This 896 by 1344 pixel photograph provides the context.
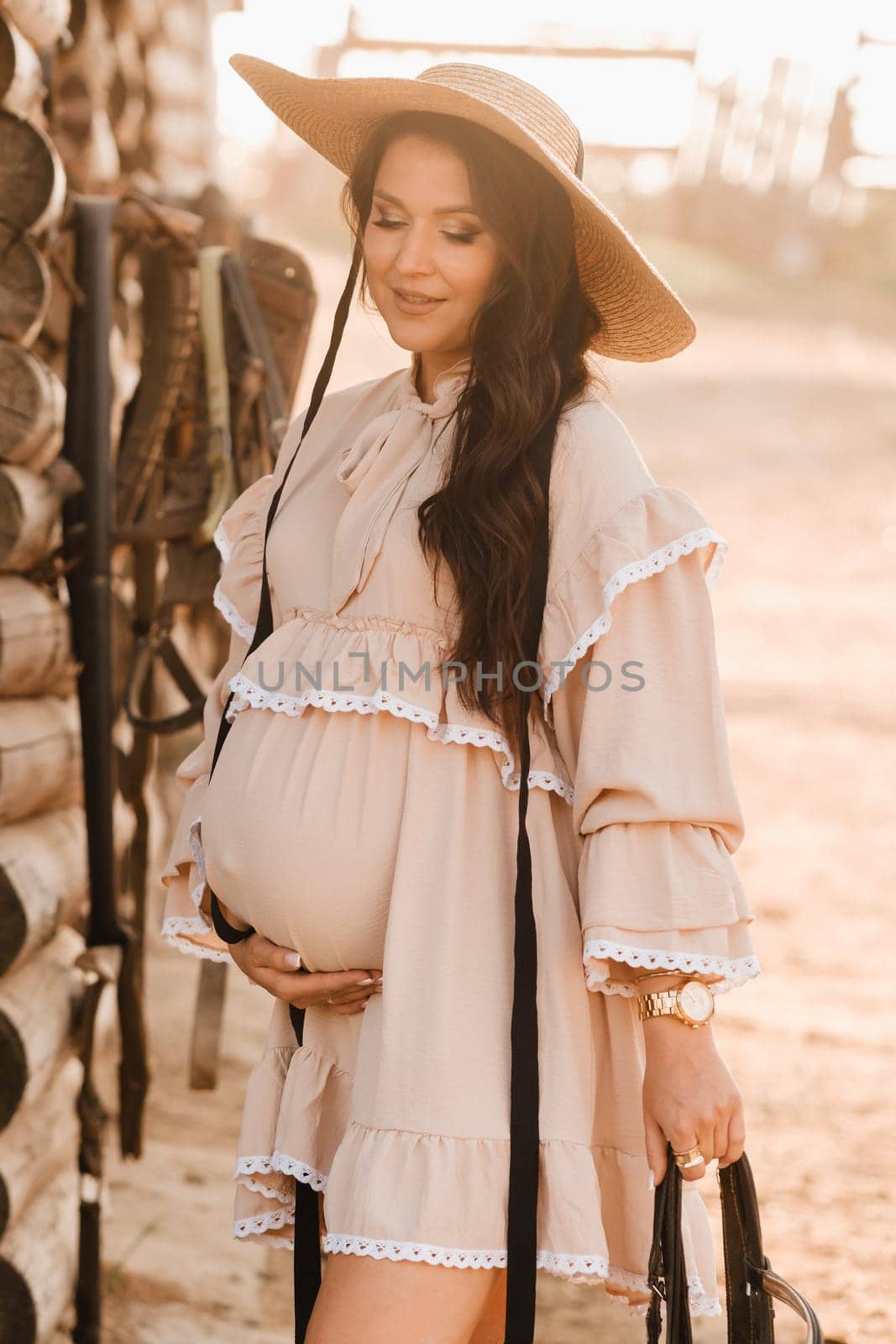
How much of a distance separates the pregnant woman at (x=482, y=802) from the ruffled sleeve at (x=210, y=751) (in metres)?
0.16

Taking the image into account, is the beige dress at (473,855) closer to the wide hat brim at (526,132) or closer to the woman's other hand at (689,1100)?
the woman's other hand at (689,1100)

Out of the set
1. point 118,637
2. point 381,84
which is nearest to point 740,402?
point 118,637

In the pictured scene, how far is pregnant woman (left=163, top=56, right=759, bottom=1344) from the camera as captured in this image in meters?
1.59

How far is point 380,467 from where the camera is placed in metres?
1.85

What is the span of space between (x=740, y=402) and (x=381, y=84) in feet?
48.9

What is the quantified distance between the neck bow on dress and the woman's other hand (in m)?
0.64

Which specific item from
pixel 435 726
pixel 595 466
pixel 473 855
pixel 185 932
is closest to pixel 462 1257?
pixel 473 855

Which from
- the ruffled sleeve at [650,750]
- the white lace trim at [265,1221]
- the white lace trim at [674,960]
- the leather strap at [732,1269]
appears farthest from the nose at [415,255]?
the white lace trim at [265,1221]

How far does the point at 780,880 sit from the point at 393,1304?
5.73 metres

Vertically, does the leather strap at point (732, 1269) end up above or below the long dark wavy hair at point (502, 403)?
below

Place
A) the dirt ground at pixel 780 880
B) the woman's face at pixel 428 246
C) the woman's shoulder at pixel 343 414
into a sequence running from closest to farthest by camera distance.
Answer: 1. the woman's face at pixel 428 246
2. the woman's shoulder at pixel 343 414
3. the dirt ground at pixel 780 880

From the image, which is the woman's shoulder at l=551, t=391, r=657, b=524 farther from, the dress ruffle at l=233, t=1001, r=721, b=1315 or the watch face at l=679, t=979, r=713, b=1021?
the dress ruffle at l=233, t=1001, r=721, b=1315

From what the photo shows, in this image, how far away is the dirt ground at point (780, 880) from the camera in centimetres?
351

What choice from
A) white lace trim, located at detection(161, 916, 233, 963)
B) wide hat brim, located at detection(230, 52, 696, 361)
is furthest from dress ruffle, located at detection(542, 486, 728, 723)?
white lace trim, located at detection(161, 916, 233, 963)
